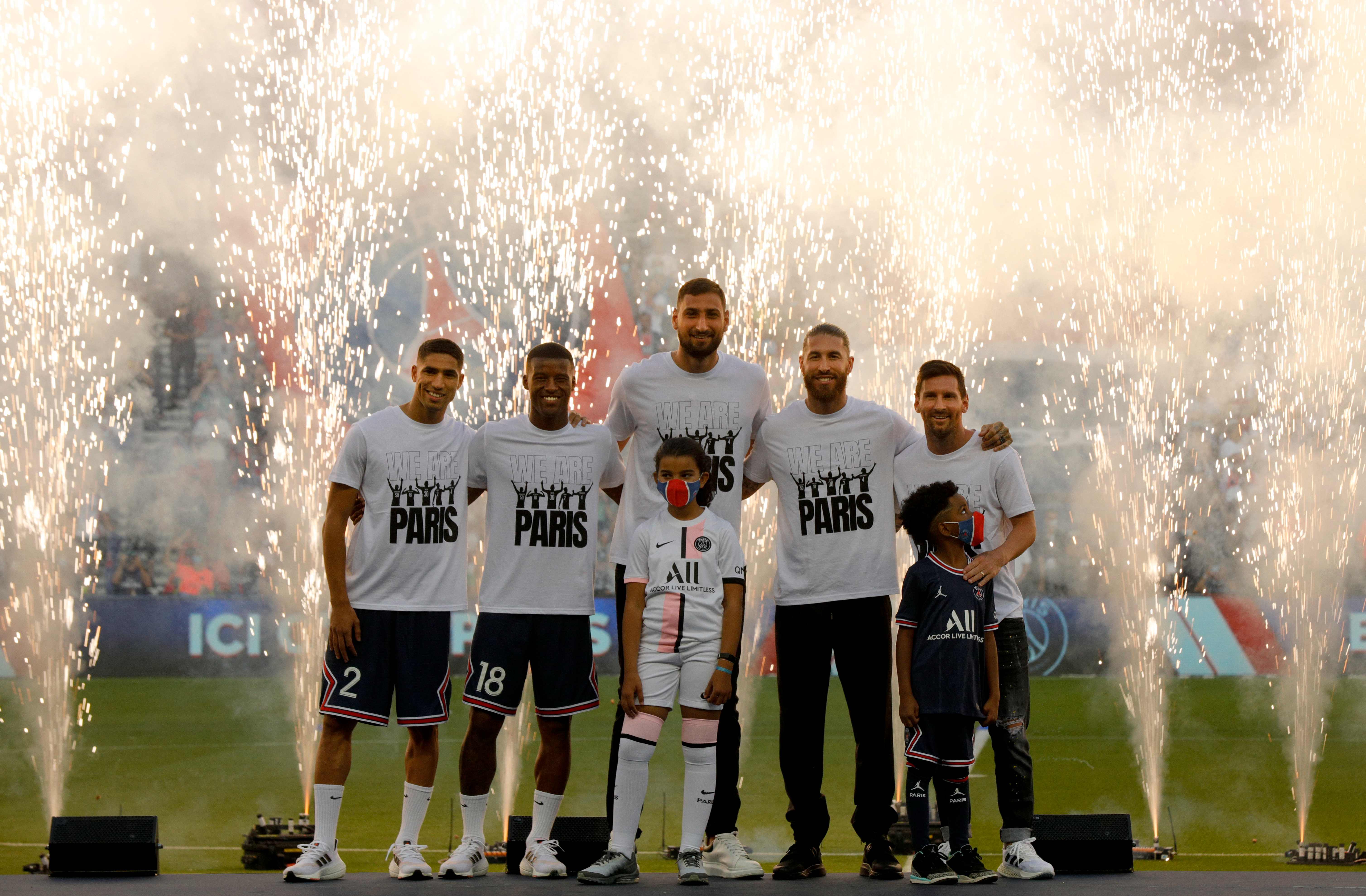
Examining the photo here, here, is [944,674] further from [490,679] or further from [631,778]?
[490,679]

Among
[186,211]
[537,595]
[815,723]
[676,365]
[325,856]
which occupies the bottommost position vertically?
[325,856]

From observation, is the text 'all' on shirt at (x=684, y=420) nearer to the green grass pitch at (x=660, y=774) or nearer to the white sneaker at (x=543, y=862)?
the white sneaker at (x=543, y=862)

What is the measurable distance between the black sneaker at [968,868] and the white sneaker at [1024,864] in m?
0.21

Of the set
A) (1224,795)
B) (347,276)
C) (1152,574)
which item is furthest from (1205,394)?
(347,276)

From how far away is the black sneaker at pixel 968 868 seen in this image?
4211mm

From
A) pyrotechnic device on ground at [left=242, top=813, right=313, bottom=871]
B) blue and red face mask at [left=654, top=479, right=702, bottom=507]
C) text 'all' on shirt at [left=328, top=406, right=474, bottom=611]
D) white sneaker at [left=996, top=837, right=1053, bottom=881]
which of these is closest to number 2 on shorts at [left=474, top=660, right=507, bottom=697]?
text 'all' on shirt at [left=328, top=406, right=474, bottom=611]

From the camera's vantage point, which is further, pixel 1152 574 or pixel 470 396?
pixel 1152 574

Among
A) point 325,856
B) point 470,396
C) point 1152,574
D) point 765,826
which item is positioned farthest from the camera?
point 1152,574

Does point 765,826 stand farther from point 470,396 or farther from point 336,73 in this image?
point 336,73

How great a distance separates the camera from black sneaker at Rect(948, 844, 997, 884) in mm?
4211

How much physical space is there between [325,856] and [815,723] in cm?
173

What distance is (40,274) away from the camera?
21734mm

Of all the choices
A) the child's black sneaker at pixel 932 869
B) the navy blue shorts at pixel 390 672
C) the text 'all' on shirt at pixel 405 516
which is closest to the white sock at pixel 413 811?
the navy blue shorts at pixel 390 672

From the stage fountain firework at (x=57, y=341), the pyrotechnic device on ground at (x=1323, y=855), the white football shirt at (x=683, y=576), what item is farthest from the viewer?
the stage fountain firework at (x=57, y=341)
